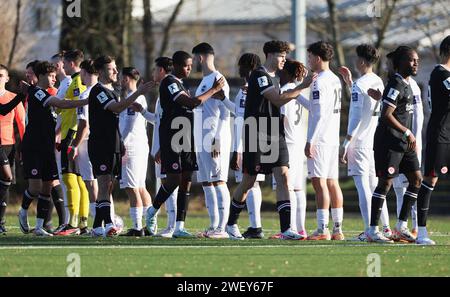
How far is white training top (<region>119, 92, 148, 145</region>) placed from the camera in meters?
18.0

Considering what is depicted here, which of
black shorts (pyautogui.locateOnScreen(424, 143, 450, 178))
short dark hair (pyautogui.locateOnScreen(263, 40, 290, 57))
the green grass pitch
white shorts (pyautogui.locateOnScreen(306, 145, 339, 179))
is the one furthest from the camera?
white shorts (pyautogui.locateOnScreen(306, 145, 339, 179))

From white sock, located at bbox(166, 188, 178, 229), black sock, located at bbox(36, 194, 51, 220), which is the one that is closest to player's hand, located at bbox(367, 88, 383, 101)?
white sock, located at bbox(166, 188, 178, 229)

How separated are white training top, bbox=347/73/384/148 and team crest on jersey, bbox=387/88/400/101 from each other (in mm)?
1087

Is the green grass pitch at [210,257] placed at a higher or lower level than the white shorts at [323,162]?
lower

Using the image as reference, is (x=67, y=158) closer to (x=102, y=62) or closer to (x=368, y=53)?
(x=102, y=62)

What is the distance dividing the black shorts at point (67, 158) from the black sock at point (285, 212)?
359cm

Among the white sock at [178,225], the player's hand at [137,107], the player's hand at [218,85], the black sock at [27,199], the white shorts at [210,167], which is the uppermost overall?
the player's hand at [218,85]

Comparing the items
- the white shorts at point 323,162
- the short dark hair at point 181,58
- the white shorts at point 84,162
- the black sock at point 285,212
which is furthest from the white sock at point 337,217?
the white shorts at point 84,162

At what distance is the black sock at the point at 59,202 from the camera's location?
18.6 metres

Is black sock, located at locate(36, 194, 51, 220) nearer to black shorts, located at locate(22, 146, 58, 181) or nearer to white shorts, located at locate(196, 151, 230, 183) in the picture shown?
black shorts, located at locate(22, 146, 58, 181)

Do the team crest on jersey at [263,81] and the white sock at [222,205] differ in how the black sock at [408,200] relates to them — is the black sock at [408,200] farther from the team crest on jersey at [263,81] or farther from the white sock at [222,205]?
the white sock at [222,205]

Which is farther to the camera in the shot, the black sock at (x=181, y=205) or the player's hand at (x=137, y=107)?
the player's hand at (x=137, y=107)
